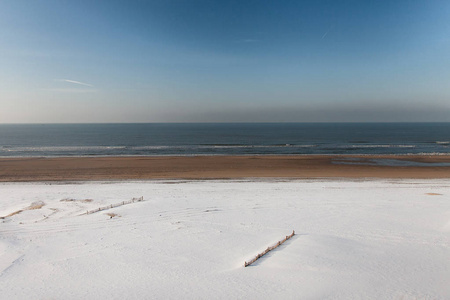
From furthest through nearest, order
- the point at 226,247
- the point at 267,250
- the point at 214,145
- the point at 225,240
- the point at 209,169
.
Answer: the point at 214,145 < the point at 209,169 < the point at 225,240 < the point at 226,247 < the point at 267,250

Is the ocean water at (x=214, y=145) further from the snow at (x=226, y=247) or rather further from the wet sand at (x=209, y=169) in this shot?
the snow at (x=226, y=247)

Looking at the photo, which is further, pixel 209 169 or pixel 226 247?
pixel 209 169

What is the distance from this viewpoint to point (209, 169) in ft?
111

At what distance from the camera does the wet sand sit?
98.0ft

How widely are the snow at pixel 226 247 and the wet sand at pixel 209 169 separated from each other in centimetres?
1022

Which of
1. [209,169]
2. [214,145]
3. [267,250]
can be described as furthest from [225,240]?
[214,145]

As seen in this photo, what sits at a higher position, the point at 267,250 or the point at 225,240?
the point at 267,250

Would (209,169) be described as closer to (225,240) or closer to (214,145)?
(225,240)

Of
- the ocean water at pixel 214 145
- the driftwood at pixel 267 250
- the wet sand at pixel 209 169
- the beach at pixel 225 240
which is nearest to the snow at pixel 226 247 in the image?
the beach at pixel 225 240

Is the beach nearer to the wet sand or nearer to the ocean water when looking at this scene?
the wet sand

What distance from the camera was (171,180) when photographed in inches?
1076

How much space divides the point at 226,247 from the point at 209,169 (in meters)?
23.1

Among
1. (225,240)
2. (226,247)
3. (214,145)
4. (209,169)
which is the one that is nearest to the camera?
(226,247)

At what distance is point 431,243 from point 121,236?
13039mm
